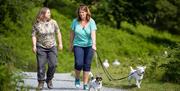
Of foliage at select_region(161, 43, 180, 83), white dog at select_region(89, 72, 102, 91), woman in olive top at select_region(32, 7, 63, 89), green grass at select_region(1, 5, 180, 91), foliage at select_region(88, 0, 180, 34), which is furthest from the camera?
foliage at select_region(88, 0, 180, 34)

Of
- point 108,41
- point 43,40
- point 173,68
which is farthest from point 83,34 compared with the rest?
point 108,41

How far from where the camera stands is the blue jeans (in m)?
14.9

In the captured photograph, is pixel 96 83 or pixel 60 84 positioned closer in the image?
pixel 96 83

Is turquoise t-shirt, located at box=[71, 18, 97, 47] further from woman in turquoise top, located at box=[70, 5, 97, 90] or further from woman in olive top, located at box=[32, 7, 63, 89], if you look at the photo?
woman in olive top, located at box=[32, 7, 63, 89]

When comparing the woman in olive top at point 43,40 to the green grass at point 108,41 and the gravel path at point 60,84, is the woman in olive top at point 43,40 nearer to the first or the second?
the gravel path at point 60,84

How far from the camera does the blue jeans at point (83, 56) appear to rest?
14873mm

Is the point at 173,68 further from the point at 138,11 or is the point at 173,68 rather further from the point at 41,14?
the point at 138,11

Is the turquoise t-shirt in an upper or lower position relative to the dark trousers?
upper

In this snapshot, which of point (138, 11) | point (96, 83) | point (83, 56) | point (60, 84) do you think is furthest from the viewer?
point (138, 11)

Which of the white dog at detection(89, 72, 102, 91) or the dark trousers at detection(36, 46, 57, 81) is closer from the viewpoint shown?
the white dog at detection(89, 72, 102, 91)

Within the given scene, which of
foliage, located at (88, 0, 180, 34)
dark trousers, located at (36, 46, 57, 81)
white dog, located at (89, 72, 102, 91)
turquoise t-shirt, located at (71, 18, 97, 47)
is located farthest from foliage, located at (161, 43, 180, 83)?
foliage, located at (88, 0, 180, 34)

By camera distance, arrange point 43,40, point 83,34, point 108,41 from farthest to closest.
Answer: point 108,41
point 83,34
point 43,40

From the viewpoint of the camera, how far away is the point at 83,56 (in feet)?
49.1

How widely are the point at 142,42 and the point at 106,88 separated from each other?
27.6 m
